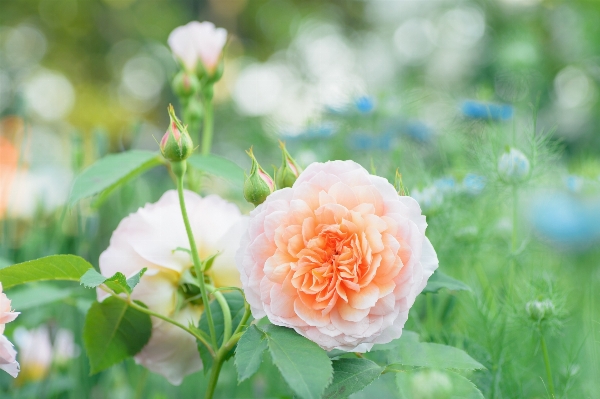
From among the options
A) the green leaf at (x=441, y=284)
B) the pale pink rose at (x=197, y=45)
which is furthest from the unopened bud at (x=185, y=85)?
the green leaf at (x=441, y=284)

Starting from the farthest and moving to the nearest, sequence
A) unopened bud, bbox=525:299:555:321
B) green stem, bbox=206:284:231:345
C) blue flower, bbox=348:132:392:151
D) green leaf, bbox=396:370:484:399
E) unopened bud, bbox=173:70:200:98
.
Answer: blue flower, bbox=348:132:392:151
unopened bud, bbox=173:70:200:98
unopened bud, bbox=525:299:555:321
green stem, bbox=206:284:231:345
green leaf, bbox=396:370:484:399

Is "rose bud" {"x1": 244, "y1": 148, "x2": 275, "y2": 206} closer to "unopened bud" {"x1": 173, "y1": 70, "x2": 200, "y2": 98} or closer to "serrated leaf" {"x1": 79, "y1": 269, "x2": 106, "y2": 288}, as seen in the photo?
"serrated leaf" {"x1": 79, "y1": 269, "x2": 106, "y2": 288}

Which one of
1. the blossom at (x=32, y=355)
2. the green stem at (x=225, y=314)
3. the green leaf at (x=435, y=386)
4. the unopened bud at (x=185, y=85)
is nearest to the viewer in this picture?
the green leaf at (x=435, y=386)

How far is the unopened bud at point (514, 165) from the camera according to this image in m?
0.61

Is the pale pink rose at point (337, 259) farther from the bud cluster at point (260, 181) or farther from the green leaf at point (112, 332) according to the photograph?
the green leaf at point (112, 332)

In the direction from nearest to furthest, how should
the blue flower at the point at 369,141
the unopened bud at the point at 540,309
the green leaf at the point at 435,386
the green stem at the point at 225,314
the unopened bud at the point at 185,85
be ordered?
the green leaf at the point at 435,386, the green stem at the point at 225,314, the unopened bud at the point at 540,309, the unopened bud at the point at 185,85, the blue flower at the point at 369,141

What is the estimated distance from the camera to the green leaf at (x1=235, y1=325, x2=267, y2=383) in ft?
1.09

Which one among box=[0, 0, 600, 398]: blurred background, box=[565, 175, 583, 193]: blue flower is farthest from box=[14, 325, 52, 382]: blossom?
box=[565, 175, 583, 193]: blue flower

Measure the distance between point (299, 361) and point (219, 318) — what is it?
0.41 ft

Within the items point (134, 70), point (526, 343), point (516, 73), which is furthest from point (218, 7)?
point (526, 343)

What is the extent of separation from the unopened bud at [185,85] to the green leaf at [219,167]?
0.13 metres

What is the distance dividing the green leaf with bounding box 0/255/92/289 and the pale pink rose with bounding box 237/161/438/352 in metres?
0.12

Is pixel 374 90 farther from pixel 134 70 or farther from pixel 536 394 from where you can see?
pixel 134 70

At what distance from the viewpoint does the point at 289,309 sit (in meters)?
0.37
